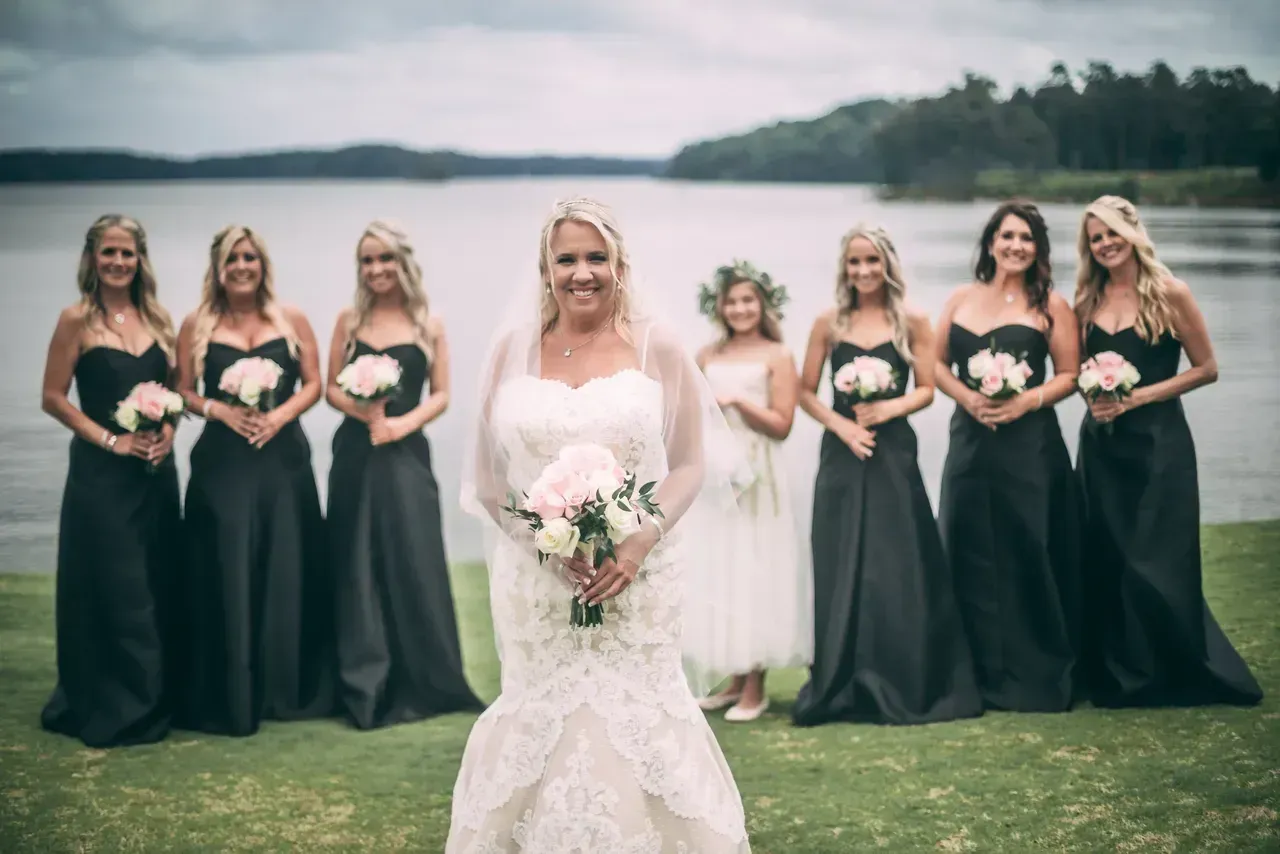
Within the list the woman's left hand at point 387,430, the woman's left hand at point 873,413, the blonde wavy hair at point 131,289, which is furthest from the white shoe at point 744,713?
the blonde wavy hair at point 131,289

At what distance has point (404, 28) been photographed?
762 cm

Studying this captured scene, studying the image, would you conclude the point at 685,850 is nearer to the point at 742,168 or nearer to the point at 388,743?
the point at 388,743

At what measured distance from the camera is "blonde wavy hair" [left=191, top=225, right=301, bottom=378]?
6.00 metres

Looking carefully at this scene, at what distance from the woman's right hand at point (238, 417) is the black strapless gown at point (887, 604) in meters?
2.66

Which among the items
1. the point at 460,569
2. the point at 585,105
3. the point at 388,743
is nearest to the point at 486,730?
the point at 388,743

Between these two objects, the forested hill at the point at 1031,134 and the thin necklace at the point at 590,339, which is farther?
the forested hill at the point at 1031,134

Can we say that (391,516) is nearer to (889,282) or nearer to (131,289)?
(131,289)

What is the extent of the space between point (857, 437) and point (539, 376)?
8.24ft

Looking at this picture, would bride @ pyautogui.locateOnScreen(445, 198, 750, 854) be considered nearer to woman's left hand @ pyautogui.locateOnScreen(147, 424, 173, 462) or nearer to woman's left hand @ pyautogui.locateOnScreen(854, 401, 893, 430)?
woman's left hand @ pyautogui.locateOnScreen(854, 401, 893, 430)

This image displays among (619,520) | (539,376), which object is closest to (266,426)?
(539,376)

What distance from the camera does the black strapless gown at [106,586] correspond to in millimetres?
5801

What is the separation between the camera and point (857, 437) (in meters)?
5.95

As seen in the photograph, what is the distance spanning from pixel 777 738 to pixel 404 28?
14.9 ft

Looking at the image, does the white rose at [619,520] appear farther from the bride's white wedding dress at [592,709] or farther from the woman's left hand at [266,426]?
the woman's left hand at [266,426]
